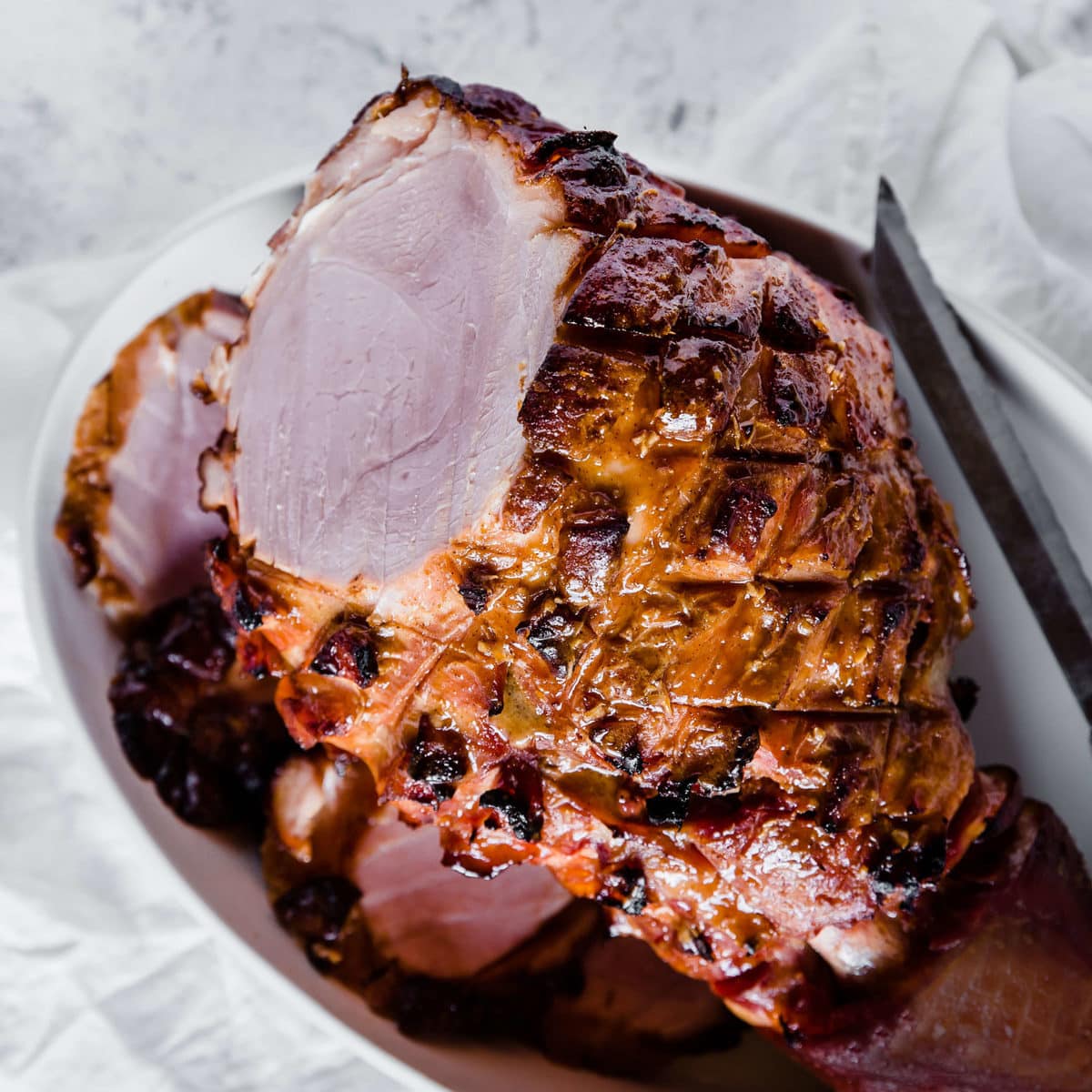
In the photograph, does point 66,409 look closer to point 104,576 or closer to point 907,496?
point 104,576

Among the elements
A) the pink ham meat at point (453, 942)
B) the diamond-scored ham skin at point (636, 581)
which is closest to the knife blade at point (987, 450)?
the diamond-scored ham skin at point (636, 581)

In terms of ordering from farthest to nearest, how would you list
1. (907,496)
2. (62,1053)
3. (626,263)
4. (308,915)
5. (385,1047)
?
(62,1053) → (308,915) → (385,1047) → (907,496) → (626,263)

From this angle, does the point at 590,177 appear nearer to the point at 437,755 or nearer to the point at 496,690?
the point at 496,690

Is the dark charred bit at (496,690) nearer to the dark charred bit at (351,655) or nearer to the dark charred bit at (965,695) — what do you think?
the dark charred bit at (351,655)

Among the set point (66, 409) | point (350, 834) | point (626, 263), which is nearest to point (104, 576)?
point (66, 409)

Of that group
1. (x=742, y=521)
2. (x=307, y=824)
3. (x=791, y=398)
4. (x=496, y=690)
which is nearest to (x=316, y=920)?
(x=307, y=824)

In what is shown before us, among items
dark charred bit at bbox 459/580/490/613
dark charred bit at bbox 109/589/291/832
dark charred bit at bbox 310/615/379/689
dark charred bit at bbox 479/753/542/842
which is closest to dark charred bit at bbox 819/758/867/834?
dark charred bit at bbox 479/753/542/842
